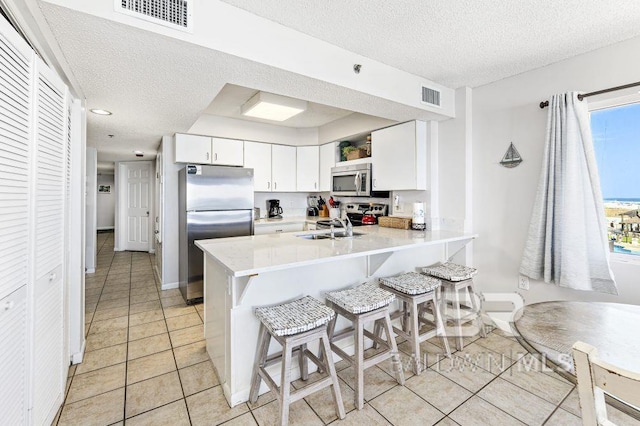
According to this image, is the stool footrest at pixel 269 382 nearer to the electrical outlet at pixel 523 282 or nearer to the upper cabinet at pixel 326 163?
the electrical outlet at pixel 523 282

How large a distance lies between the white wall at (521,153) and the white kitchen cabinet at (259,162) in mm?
2728

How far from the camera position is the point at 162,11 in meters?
1.47

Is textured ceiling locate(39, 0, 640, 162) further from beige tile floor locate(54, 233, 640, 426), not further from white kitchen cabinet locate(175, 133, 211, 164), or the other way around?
beige tile floor locate(54, 233, 640, 426)

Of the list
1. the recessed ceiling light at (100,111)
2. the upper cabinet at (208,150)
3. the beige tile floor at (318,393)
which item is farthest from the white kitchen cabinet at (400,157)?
the recessed ceiling light at (100,111)

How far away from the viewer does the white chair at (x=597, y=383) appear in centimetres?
68

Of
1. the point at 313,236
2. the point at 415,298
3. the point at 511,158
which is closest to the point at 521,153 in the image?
the point at 511,158

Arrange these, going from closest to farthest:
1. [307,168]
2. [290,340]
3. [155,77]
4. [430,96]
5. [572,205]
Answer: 1. [290,340]
2. [155,77]
3. [572,205]
4. [430,96]
5. [307,168]

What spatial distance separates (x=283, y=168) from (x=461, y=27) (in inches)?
120

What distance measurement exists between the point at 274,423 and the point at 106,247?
7.37 m

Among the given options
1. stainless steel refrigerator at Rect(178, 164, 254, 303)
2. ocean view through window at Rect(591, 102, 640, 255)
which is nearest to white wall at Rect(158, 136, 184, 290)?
stainless steel refrigerator at Rect(178, 164, 254, 303)

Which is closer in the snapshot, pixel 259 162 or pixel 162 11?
pixel 162 11

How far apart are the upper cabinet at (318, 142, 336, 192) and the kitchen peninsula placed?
1960mm

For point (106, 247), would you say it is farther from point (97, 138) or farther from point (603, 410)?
point (603, 410)

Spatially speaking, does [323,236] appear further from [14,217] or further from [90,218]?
[90,218]
